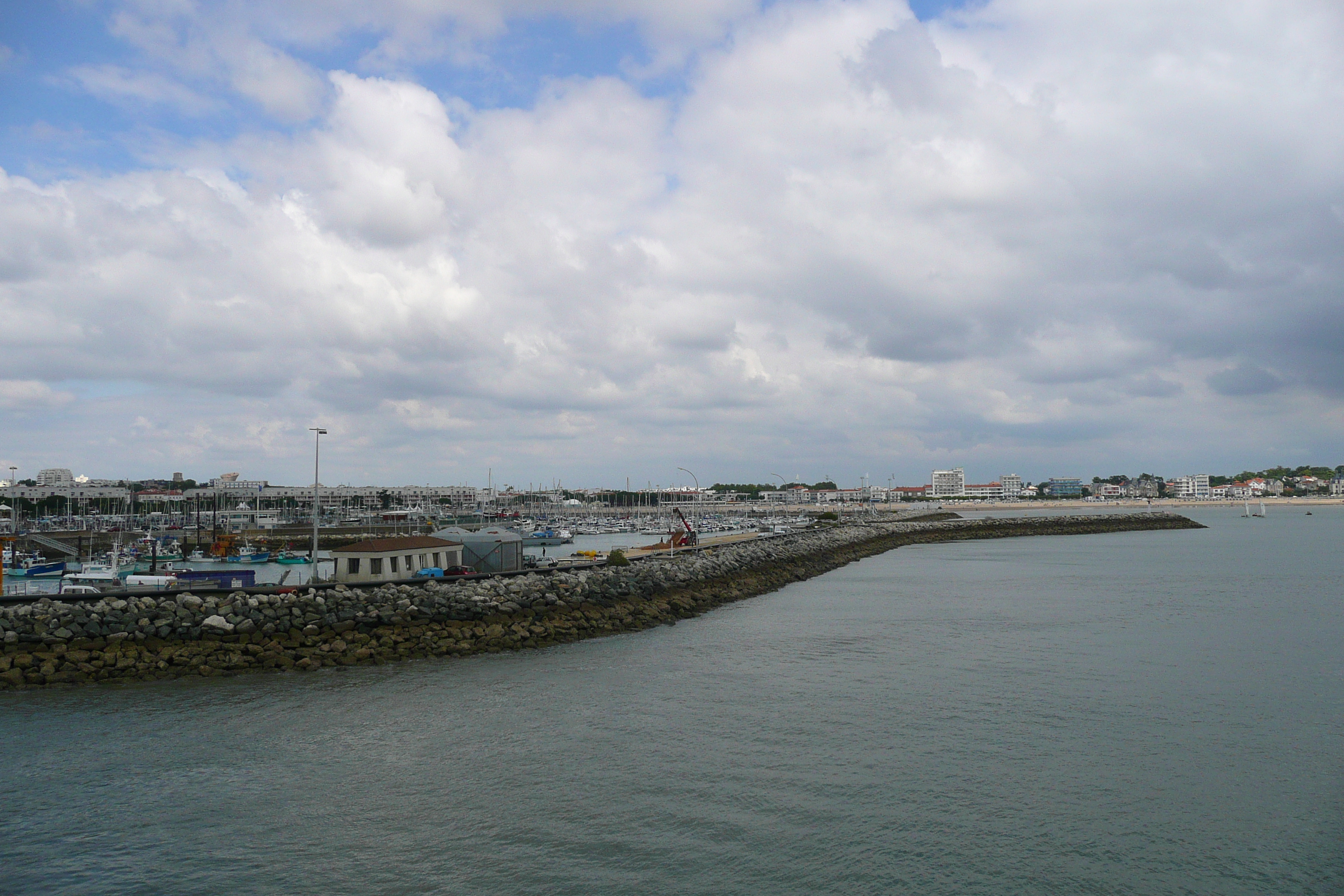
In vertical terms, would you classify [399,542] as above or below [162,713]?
above

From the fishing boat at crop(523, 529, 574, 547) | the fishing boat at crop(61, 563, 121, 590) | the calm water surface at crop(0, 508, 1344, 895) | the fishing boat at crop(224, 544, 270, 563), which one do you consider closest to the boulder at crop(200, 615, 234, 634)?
the calm water surface at crop(0, 508, 1344, 895)

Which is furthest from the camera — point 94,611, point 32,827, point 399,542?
point 399,542

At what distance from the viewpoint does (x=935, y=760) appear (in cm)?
1459

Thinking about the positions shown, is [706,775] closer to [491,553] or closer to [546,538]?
[491,553]

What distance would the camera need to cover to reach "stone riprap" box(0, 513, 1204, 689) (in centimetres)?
2078

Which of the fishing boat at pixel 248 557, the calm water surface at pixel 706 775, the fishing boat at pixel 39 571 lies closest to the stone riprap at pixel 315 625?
the calm water surface at pixel 706 775

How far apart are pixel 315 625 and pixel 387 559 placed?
532 cm

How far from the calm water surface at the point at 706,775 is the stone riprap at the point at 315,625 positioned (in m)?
1.18

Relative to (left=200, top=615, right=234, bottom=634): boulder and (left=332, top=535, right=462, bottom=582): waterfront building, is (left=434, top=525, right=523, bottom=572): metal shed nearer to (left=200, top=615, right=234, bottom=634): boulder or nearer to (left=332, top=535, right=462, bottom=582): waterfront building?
(left=332, top=535, right=462, bottom=582): waterfront building

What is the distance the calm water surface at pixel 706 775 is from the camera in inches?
416

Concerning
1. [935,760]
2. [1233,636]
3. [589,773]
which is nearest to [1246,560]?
[1233,636]

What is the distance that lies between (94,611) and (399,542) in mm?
9781

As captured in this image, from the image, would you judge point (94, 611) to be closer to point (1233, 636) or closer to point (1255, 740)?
point (1255, 740)

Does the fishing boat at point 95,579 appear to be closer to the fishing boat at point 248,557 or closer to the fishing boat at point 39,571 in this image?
the fishing boat at point 39,571
